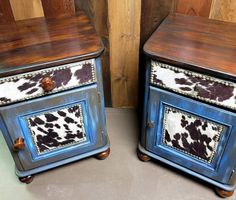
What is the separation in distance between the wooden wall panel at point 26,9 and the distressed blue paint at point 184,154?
2.05ft

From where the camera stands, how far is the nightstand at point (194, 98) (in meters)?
0.91

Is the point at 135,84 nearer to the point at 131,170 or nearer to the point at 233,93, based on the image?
the point at 131,170

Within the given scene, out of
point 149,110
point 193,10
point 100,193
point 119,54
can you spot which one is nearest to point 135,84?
point 119,54

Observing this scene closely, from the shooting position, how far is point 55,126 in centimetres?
114

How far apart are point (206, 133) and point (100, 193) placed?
592 millimetres

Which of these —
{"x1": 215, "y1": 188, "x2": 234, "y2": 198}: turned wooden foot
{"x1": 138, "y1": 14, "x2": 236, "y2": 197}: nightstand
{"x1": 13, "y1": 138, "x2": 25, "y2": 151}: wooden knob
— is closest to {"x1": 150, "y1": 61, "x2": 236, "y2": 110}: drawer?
{"x1": 138, "y1": 14, "x2": 236, "y2": 197}: nightstand

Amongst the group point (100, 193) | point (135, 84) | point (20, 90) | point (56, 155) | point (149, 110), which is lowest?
point (100, 193)

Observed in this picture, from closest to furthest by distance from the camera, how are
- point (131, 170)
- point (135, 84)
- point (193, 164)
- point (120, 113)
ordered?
Answer: 1. point (193, 164)
2. point (131, 170)
3. point (135, 84)
4. point (120, 113)

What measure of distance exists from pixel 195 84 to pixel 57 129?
2.06 ft

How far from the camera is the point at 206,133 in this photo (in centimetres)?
104

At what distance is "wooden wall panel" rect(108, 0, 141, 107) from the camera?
1256 millimetres

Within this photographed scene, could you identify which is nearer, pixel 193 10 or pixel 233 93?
pixel 233 93

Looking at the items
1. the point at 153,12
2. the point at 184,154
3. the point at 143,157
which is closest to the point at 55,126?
the point at 143,157

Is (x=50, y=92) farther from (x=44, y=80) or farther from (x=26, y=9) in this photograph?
(x=26, y=9)
